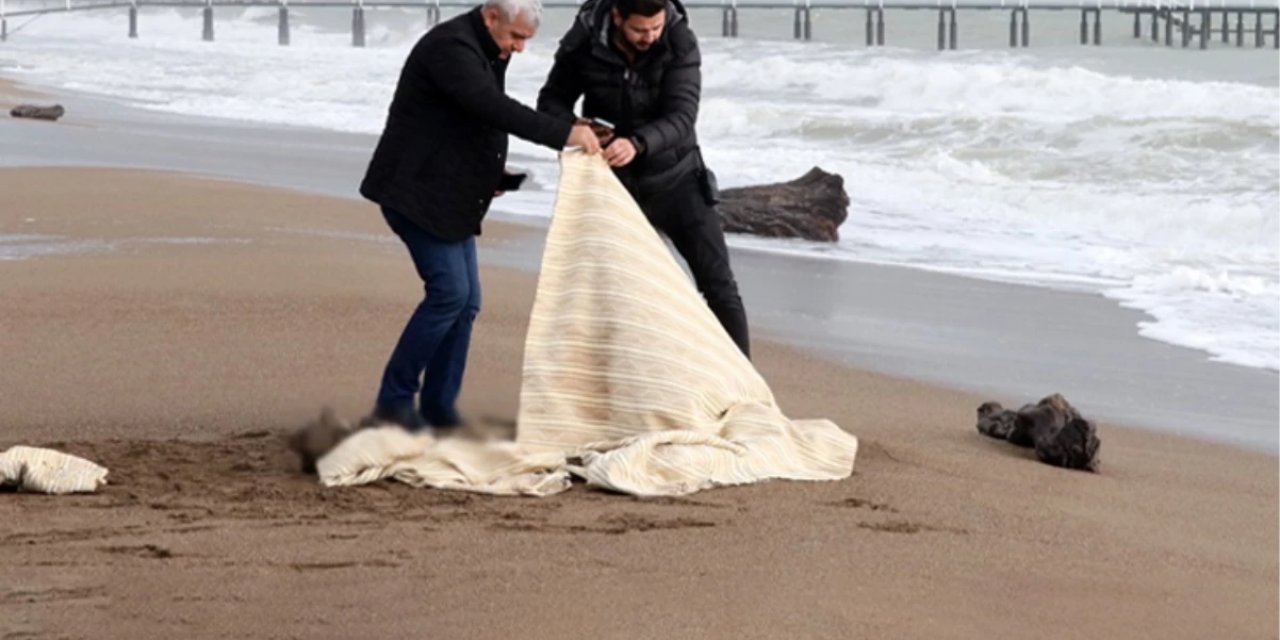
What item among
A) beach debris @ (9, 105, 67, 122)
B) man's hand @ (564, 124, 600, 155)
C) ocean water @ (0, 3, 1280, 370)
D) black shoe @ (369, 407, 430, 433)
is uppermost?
man's hand @ (564, 124, 600, 155)

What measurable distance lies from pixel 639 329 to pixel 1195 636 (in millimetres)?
1931

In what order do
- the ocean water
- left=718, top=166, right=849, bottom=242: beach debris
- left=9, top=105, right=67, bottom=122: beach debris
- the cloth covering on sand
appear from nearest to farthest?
the cloth covering on sand
the ocean water
left=718, top=166, right=849, bottom=242: beach debris
left=9, top=105, right=67, bottom=122: beach debris

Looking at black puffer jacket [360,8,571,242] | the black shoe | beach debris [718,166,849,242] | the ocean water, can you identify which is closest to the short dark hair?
black puffer jacket [360,8,571,242]

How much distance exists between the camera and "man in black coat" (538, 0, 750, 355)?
5.87 meters

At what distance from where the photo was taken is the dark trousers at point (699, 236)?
6.16m

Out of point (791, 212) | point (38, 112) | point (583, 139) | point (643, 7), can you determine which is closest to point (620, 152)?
point (583, 139)

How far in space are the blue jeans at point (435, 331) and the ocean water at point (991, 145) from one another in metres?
4.32

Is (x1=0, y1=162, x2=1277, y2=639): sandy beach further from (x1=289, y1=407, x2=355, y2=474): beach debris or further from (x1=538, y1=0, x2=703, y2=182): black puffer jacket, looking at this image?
(x1=538, y1=0, x2=703, y2=182): black puffer jacket

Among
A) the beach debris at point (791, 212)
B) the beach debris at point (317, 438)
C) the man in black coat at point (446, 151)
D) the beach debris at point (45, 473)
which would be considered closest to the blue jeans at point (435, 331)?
the man in black coat at point (446, 151)

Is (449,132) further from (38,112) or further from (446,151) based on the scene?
(38,112)

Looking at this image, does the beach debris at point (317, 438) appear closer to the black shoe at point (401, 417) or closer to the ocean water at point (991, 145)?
the black shoe at point (401, 417)

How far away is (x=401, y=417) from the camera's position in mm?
5820

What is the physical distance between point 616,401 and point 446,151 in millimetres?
837

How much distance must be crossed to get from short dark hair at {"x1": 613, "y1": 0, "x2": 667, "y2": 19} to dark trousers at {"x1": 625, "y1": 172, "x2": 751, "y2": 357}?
1.93 feet
